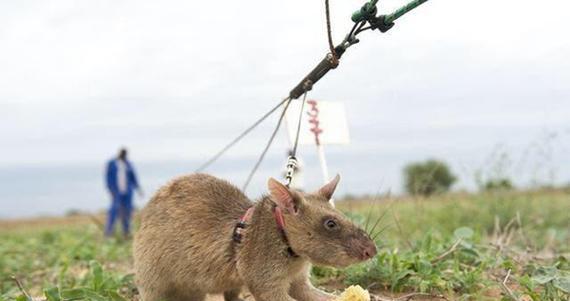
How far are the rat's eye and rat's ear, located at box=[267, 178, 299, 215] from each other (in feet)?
0.50

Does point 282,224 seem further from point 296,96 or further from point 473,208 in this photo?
point 473,208

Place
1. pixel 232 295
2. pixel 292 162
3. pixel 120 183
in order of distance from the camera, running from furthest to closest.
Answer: pixel 120 183 → pixel 232 295 → pixel 292 162

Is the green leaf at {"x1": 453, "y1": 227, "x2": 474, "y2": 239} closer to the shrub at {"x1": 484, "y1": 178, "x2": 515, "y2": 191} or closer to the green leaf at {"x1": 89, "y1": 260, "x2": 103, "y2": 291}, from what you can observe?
the green leaf at {"x1": 89, "y1": 260, "x2": 103, "y2": 291}

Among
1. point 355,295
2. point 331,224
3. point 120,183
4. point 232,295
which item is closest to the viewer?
point 355,295

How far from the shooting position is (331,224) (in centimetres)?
305

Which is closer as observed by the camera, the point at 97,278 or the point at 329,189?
the point at 329,189

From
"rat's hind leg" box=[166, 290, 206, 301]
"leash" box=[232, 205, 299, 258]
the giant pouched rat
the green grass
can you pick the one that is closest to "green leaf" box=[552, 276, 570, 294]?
the green grass

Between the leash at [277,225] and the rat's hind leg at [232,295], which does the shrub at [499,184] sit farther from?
the leash at [277,225]

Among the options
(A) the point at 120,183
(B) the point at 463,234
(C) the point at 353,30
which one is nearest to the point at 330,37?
(C) the point at 353,30

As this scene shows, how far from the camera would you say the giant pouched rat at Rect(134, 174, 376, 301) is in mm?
3037

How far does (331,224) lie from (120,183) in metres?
11.2

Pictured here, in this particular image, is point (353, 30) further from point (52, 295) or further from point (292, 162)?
point (52, 295)

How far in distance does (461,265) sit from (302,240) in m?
1.54

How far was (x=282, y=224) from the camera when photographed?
3107 mm
